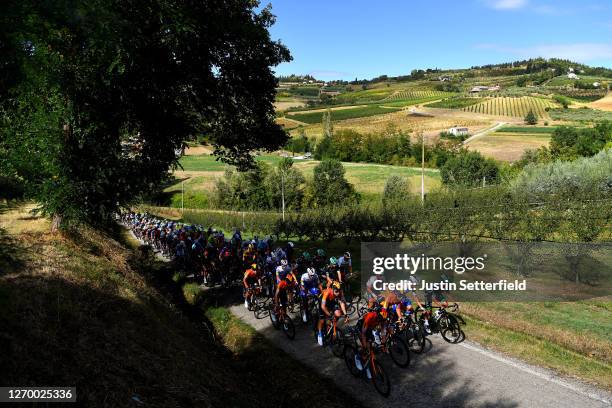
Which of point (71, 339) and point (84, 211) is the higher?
point (84, 211)

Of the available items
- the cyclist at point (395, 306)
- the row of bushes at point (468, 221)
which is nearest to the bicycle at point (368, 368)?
the cyclist at point (395, 306)

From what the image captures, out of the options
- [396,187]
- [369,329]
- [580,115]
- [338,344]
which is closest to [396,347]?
[369,329]

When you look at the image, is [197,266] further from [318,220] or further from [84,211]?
[318,220]

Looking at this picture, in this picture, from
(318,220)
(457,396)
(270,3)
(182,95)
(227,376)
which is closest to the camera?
(457,396)

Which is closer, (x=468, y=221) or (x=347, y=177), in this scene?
(x=468, y=221)

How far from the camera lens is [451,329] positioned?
11227mm

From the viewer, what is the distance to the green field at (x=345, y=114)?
12938cm

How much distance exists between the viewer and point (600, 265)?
1736cm

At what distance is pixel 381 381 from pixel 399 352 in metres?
1.24

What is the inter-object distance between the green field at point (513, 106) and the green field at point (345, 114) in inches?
913

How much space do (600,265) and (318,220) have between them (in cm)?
2175

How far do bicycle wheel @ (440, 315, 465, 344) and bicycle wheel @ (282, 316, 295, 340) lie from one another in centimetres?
393

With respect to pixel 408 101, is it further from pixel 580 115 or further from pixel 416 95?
pixel 580 115

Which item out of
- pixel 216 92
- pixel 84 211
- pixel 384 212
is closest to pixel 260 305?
pixel 84 211
